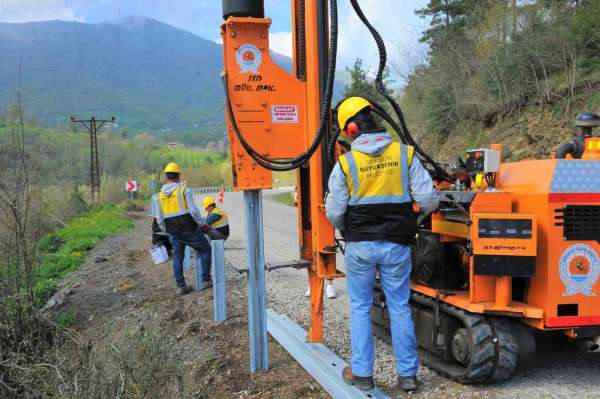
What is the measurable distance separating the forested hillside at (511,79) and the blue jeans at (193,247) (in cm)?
927

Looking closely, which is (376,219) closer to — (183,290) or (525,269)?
(525,269)

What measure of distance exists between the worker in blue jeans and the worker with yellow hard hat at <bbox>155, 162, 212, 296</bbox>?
4567 mm

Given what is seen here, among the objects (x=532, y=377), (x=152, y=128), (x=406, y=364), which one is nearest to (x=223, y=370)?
(x=406, y=364)

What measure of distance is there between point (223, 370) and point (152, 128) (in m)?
152

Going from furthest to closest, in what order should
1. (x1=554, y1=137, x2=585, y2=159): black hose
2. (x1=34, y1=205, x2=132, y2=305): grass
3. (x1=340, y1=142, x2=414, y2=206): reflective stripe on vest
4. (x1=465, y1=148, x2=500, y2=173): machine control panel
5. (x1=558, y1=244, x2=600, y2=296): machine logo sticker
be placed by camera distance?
(x1=34, y1=205, x2=132, y2=305): grass, (x1=554, y1=137, x2=585, y2=159): black hose, (x1=465, y1=148, x2=500, y2=173): machine control panel, (x1=558, y1=244, x2=600, y2=296): machine logo sticker, (x1=340, y1=142, x2=414, y2=206): reflective stripe on vest

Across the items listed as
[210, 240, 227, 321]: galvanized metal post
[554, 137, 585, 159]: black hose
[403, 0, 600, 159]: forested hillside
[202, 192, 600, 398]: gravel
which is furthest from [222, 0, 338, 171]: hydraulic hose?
[403, 0, 600, 159]: forested hillside

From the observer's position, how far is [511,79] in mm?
17328

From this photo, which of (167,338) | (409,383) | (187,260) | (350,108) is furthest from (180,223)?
(409,383)

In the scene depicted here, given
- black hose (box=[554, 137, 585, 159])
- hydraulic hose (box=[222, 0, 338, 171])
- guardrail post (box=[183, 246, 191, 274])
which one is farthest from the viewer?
guardrail post (box=[183, 246, 191, 274])

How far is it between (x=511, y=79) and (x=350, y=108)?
585 inches

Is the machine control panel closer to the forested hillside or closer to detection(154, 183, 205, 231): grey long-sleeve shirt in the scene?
detection(154, 183, 205, 231): grey long-sleeve shirt

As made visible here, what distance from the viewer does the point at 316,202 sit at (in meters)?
4.96

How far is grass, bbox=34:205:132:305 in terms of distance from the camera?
1030 cm

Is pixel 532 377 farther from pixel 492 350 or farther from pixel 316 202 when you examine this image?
pixel 316 202
